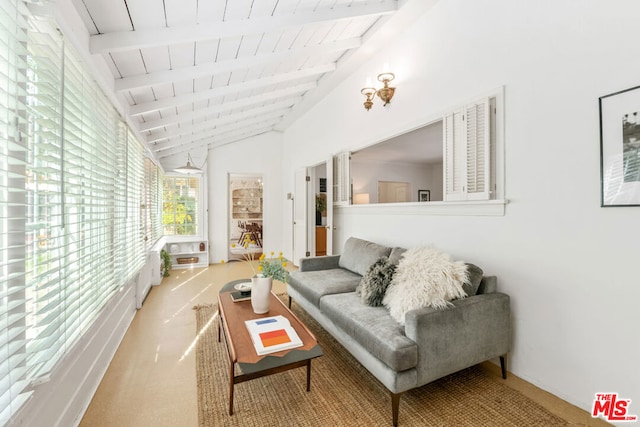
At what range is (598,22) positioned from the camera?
1623mm

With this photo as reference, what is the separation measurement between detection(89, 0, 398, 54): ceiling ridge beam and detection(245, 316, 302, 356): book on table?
2.01 metres

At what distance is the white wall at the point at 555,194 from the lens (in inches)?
61.4

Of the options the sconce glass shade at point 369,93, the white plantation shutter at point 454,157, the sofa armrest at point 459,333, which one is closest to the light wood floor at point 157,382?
the sofa armrest at point 459,333

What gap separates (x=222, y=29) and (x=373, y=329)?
7.77 ft

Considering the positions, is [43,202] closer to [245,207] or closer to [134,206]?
[134,206]

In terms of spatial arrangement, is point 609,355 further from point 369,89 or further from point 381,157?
point 381,157

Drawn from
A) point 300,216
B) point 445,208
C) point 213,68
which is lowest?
point 300,216

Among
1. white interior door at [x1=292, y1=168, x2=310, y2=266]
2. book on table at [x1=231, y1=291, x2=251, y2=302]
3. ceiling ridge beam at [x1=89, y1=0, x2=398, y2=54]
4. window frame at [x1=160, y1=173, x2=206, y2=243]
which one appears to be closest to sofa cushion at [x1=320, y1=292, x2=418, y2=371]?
book on table at [x1=231, y1=291, x2=251, y2=302]

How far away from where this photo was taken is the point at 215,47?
238cm

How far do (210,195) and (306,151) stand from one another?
7.94 ft

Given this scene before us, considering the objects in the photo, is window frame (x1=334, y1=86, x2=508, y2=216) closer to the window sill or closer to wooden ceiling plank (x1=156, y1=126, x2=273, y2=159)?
the window sill

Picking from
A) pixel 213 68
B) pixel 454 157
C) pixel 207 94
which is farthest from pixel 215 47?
pixel 454 157

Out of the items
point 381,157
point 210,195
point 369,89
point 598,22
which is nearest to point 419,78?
point 369,89

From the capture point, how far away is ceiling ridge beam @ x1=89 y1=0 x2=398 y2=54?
1832mm
